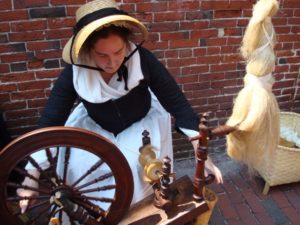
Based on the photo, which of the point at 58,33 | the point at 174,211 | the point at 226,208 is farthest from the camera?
the point at 226,208

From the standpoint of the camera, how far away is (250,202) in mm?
2355

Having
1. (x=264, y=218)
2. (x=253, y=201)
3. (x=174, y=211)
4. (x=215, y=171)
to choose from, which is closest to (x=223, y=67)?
(x=253, y=201)

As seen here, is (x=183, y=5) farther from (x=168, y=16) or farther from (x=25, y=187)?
(x=25, y=187)

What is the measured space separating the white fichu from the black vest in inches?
22.4

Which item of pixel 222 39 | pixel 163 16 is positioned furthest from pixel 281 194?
pixel 163 16

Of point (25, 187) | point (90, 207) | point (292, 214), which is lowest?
point (292, 214)

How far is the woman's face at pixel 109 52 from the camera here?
1325 mm

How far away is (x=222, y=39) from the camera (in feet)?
8.07

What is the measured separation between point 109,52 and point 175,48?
1108mm

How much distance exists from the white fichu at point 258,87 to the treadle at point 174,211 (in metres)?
0.28

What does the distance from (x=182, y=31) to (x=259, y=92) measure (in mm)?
1378

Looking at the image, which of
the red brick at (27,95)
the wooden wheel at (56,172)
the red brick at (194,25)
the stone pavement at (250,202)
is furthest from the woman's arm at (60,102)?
the stone pavement at (250,202)

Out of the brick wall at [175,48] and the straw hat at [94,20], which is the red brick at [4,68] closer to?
the brick wall at [175,48]

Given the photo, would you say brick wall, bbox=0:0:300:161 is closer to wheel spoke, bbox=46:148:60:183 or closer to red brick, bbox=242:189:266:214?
red brick, bbox=242:189:266:214
